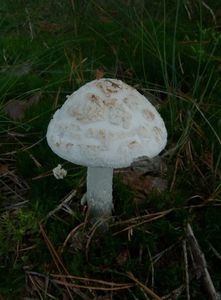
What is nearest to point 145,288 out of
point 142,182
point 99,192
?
point 99,192

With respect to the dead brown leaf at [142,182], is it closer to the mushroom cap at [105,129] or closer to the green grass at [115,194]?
the green grass at [115,194]

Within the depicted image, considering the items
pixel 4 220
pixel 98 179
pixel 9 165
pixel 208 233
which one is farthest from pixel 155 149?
pixel 9 165

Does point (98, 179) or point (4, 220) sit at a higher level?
point (98, 179)

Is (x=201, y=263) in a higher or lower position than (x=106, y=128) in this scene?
lower

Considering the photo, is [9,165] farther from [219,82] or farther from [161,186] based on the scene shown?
[219,82]

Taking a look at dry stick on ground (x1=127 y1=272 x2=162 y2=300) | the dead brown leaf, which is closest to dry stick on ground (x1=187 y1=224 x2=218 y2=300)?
dry stick on ground (x1=127 y1=272 x2=162 y2=300)

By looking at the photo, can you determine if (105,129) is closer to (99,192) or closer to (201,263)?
(99,192)
